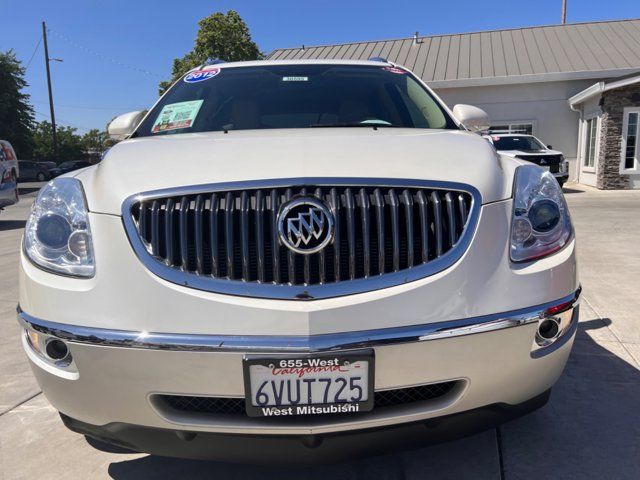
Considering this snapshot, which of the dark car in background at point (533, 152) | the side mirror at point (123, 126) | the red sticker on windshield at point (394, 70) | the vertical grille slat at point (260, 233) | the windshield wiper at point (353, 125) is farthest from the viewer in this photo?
the dark car in background at point (533, 152)

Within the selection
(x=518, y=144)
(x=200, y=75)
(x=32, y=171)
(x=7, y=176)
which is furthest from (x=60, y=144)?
(x=200, y=75)

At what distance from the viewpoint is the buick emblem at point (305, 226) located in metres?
1.56

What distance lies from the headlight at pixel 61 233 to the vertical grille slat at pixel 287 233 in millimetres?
190

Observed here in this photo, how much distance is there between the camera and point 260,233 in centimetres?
157

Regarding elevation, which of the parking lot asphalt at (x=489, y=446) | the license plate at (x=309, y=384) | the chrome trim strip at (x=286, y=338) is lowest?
the parking lot asphalt at (x=489, y=446)

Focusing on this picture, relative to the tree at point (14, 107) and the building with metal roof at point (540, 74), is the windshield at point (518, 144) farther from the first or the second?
the tree at point (14, 107)

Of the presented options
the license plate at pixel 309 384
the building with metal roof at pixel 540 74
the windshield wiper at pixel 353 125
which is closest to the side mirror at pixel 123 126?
the windshield wiper at pixel 353 125

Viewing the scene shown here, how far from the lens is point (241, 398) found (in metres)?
1.50

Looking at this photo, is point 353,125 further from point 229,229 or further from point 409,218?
point 229,229

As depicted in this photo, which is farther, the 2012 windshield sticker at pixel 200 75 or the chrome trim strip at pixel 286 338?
the 2012 windshield sticker at pixel 200 75

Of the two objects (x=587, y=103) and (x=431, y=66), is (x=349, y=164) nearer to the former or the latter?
(x=587, y=103)

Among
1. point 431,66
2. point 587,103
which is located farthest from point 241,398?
point 431,66

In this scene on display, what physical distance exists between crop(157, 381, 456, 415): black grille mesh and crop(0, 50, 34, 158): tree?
34.5 metres

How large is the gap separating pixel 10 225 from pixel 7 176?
1.04 metres
